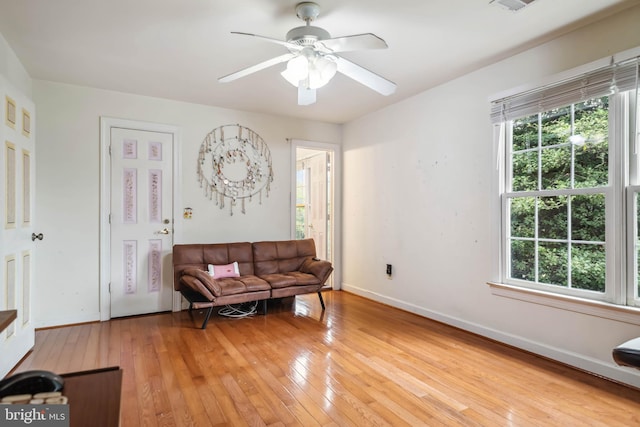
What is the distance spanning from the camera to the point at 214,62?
311cm

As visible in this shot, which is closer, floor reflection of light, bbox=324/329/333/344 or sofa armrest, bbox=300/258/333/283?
floor reflection of light, bbox=324/329/333/344

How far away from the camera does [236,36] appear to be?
8.72ft

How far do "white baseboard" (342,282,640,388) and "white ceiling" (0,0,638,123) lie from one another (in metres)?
2.37

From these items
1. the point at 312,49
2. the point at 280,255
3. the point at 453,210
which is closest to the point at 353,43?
the point at 312,49

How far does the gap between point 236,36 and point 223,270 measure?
2.43 m

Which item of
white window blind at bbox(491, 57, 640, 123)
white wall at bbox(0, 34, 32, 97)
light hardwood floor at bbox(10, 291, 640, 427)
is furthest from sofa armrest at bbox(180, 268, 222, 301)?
white window blind at bbox(491, 57, 640, 123)

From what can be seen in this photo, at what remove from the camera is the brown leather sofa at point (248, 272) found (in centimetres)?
353

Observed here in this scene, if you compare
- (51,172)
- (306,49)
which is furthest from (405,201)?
Result: (51,172)

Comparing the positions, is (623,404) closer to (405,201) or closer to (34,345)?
(405,201)

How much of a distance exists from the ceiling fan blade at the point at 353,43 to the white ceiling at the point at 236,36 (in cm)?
29

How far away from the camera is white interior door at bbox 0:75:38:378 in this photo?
2.42 meters

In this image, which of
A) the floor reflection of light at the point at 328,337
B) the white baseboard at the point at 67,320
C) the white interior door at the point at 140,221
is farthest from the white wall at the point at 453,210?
the white baseboard at the point at 67,320

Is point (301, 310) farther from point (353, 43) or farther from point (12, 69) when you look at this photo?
point (12, 69)

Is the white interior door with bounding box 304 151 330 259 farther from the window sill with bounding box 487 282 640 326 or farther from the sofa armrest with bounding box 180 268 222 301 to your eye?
the window sill with bounding box 487 282 640 326
